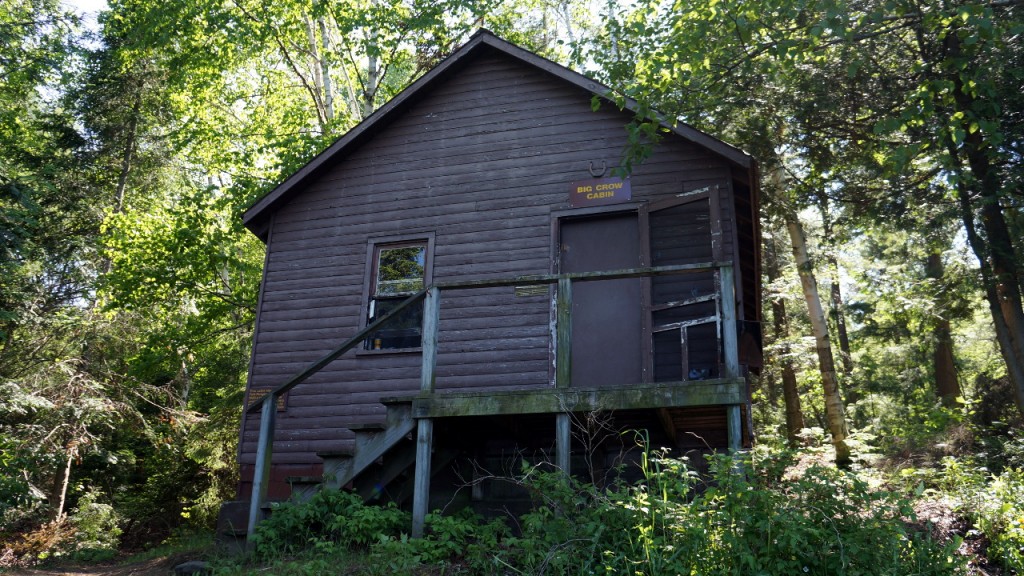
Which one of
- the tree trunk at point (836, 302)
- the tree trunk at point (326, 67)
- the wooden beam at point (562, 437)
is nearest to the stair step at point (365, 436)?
the wooden beam at point (562, 437)

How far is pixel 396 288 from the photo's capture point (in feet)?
37.8

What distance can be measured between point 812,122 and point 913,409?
984 cm

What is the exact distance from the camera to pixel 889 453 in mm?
18172

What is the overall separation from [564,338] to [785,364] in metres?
15.6

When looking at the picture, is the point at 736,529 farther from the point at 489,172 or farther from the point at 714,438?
the point at 489,172

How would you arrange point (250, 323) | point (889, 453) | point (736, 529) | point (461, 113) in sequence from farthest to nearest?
point (250, 323), point (889, 453), point (461, 113), point (736, 529)

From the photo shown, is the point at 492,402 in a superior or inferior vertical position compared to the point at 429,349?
inferior

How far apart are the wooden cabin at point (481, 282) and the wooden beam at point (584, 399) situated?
0.04 metres

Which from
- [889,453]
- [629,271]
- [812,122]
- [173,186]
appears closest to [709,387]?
[629,271]

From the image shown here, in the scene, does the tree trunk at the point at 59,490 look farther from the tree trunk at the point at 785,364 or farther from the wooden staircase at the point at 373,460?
the tree trunk at the point at 785,364

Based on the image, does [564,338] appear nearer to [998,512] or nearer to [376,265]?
[998,512]

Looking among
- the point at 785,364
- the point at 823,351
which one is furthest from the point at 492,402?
the point at 785,364

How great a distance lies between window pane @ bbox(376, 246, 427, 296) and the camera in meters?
11.5

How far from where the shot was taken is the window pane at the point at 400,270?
1149 cm
